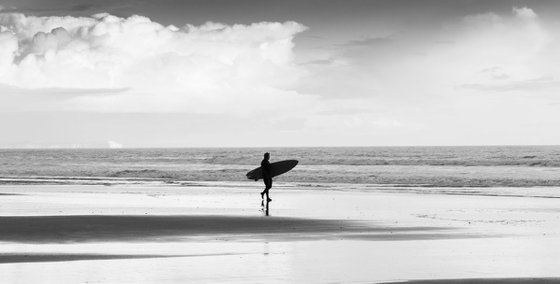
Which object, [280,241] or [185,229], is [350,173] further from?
[280,241]

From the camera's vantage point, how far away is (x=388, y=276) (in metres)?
13.3

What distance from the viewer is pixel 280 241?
1830 centimetres

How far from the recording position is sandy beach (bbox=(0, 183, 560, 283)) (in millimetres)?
13477

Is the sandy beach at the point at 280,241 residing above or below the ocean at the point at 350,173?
below

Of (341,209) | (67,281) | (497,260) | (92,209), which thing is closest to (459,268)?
(497,260)

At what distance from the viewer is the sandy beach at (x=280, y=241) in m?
13.5

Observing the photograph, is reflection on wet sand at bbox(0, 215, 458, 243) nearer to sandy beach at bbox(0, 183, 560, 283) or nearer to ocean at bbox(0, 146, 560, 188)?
sandy beach at bbox(0, 183, 560, 283)

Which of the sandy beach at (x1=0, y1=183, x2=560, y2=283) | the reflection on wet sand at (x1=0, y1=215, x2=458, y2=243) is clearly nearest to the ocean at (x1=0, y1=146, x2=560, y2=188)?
the sandy beach at (x1=0, y1=183, x2=560, y2=283)

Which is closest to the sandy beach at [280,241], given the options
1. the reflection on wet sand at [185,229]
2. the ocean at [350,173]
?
the reflection on wet sand at [185,229]

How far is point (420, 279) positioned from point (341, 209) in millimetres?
15681

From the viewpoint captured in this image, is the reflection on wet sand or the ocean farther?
the ocean

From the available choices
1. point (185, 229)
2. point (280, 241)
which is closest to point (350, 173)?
point (185, 229)

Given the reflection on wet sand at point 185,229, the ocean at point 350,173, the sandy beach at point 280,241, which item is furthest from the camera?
the ocean at point 350,173

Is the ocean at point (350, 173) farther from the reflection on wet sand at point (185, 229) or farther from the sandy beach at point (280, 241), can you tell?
the reflection on wet sand at point (185, 229)
